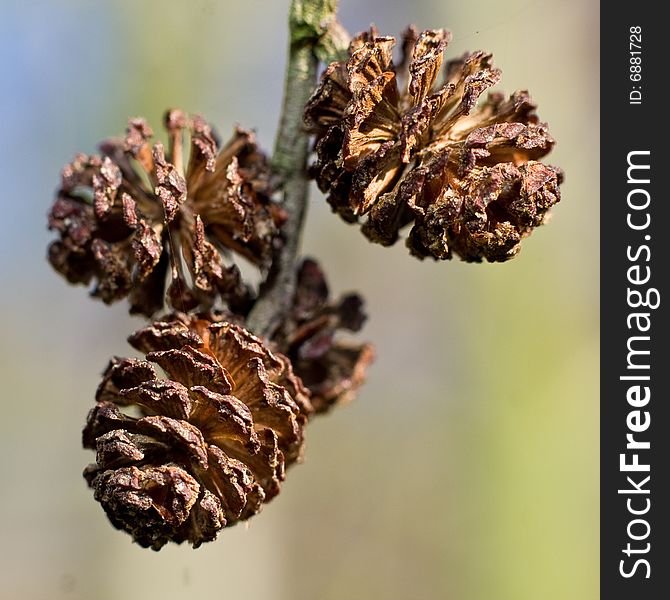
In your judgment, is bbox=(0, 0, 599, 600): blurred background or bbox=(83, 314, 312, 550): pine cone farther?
bbox=(0, 0, 599, 600): blurred background

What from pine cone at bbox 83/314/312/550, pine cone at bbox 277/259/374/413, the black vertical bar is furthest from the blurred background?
pine cone at bbox 83/314/312/550

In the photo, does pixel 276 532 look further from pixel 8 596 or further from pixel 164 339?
pixel 164 339

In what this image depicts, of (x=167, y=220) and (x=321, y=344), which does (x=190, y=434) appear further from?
(x=321, y=344)

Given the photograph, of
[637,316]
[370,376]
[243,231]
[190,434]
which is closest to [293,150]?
[243,231]

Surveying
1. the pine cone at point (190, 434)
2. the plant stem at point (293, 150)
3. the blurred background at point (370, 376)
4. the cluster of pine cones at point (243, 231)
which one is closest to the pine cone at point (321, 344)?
the plant stem at point (293, 150)

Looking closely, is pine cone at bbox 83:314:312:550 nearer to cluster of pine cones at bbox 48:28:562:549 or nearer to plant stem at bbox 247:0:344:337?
cluster of pine cones at bbox 48:28:562:549

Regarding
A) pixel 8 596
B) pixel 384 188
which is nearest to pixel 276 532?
pixel 8 596

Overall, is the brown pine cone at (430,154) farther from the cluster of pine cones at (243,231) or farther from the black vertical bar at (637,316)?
the black vertical bar at (637,316)
